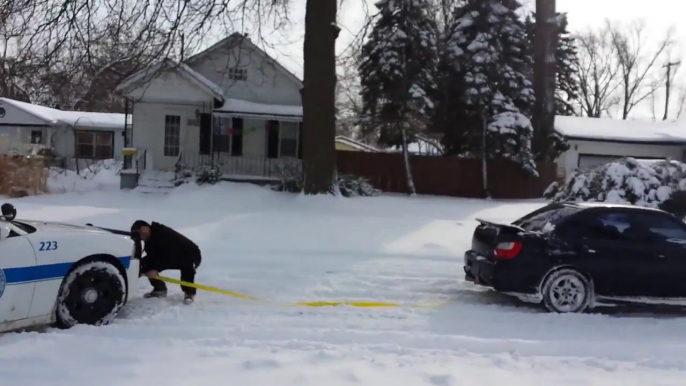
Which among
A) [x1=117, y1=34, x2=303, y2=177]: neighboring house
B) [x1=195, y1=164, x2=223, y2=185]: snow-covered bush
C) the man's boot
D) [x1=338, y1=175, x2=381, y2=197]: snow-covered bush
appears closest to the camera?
the man's boot

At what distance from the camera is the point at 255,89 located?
2778 cm

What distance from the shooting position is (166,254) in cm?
827

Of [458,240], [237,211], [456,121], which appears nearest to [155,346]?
[458,240]

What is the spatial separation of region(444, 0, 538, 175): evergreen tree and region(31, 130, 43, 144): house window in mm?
26230

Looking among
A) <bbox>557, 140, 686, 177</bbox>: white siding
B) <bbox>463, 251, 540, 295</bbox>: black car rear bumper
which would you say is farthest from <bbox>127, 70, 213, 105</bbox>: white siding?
<bbox>463, 251, 540, 295</bbox>: black car rear bumper

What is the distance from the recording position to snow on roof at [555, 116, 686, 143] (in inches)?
1323

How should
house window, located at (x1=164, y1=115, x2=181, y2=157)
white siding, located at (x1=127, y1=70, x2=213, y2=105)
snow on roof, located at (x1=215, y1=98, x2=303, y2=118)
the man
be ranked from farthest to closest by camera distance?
house window, located at (x1=164, y1=115, x2=181, y2=157)
snow on roof, located at (x1=215, y1=98, x2=303, y2=118)
white siding, located at (x1=127, y1=70, x2=213, y2=105)
the man

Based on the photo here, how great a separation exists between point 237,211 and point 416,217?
15.9ft

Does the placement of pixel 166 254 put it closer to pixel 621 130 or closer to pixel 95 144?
pixel 621 130

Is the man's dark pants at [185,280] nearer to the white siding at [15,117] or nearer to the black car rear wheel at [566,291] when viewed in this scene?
the black car rear wheel at [566,291]

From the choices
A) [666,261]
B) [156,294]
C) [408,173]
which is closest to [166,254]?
[156,294]

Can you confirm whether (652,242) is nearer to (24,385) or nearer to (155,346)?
(155,346)

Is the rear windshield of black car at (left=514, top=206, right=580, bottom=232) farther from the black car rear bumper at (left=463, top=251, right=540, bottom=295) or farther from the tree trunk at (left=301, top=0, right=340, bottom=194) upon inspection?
the tree trunk at (left=301, top=0, right=340, bottom=194)

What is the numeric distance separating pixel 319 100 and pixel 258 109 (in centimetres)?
777
